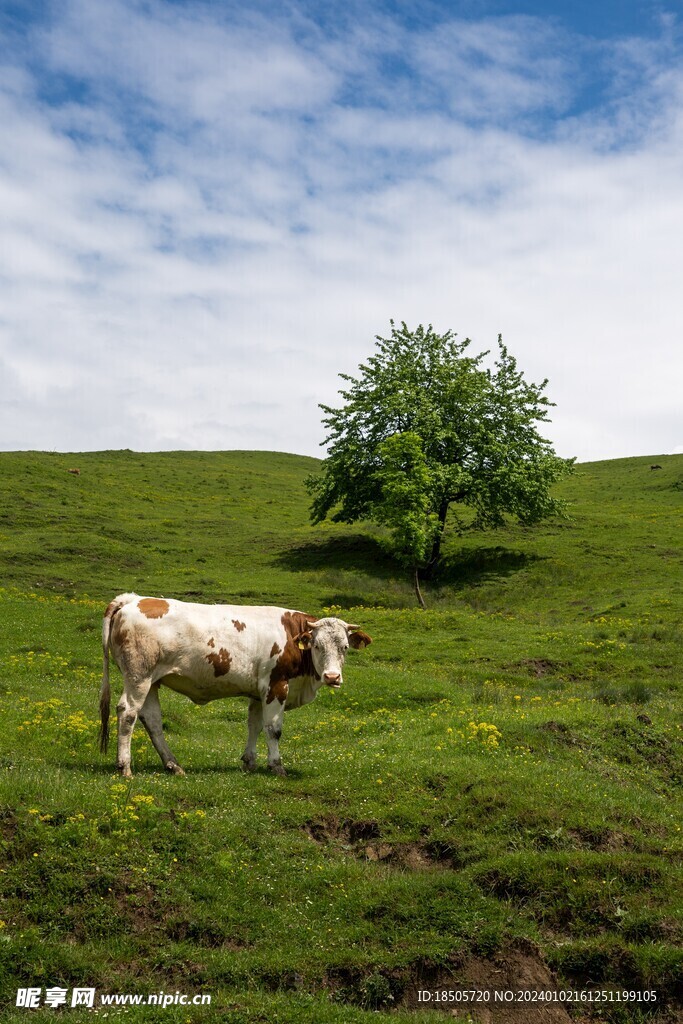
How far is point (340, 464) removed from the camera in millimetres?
52812

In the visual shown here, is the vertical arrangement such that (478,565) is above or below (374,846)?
above

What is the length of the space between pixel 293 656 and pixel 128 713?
3.21 meters

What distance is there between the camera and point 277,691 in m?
15.2

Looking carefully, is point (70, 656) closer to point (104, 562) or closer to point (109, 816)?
point (109, 816)

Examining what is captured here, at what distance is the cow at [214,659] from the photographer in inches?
543

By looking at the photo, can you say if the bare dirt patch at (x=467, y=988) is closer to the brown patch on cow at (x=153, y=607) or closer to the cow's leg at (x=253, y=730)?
the cow's leg at (x=253, y=730)

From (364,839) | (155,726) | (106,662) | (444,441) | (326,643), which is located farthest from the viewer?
(444,441)

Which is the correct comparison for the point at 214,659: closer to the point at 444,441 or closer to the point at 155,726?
the point at 155,726

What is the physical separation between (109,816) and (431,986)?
4610mm

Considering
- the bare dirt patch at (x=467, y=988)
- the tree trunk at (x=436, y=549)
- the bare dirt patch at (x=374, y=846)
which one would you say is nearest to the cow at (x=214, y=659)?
the bare dirt patch at (x=374, y=846)

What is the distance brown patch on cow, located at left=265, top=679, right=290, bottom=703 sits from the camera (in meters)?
15.2

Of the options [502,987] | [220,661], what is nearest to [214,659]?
[220,661]

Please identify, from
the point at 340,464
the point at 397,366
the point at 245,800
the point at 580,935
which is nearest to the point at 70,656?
the point at 245,800

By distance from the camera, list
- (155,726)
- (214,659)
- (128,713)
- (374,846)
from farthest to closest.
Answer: (214,659), (155,726), (128,713), (374,846)
